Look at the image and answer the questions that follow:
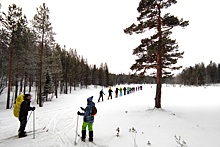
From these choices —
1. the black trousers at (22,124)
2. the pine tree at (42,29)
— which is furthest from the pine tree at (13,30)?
the black trousers at (22,124)

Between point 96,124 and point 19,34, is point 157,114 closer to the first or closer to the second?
point 96,124

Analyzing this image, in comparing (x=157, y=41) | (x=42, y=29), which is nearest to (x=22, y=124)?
(x=157, y=41)

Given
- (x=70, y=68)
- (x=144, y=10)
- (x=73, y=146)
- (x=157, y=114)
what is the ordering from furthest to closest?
(x=70, y=68)
(x=144, y=10)
(x=157, y=114)
(x=73, y=146)

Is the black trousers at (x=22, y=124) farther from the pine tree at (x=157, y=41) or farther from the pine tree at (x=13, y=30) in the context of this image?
the pine tree at (x=13, y=30)

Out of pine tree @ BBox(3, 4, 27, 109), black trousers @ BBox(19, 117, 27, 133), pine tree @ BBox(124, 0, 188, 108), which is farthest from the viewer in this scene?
pine tree @ BBox(3, 4, 27, 109)

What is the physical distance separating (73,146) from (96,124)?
313 cm

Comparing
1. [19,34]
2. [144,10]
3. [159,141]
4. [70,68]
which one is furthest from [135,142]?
[70,68]

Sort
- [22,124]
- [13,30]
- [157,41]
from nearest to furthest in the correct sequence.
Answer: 1. [22,124]
2. [157,41]
3. [13,30]

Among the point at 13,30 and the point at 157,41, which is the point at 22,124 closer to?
the point at 157,41

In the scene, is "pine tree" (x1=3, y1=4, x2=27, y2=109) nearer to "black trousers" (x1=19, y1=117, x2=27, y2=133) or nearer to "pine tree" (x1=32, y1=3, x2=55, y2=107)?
"pine tree" (x1=32, y1=3, x2=55, y2=107)

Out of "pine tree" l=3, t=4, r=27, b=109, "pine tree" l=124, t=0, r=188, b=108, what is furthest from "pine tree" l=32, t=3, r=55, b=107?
"pine tree" l=124, t=0, r=188, b=108

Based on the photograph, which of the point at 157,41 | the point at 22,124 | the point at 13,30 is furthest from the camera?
the point at 13,30

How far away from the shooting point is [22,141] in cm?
584

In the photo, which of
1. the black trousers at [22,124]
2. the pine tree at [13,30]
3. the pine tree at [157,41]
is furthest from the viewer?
the pine tree at [13,30]
